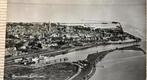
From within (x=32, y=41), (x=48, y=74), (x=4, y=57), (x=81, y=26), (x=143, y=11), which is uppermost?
(x=143, y=11)

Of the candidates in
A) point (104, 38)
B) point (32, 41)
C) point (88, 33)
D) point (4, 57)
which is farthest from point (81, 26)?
point (4, 57)

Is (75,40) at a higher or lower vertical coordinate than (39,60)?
higher

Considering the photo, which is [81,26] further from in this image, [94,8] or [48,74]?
[48,74]

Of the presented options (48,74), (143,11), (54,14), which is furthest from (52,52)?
(143,11)

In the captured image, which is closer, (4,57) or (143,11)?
(4,57)

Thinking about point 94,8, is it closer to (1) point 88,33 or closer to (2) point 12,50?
(1) point 88,33

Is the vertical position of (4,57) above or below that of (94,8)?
below
